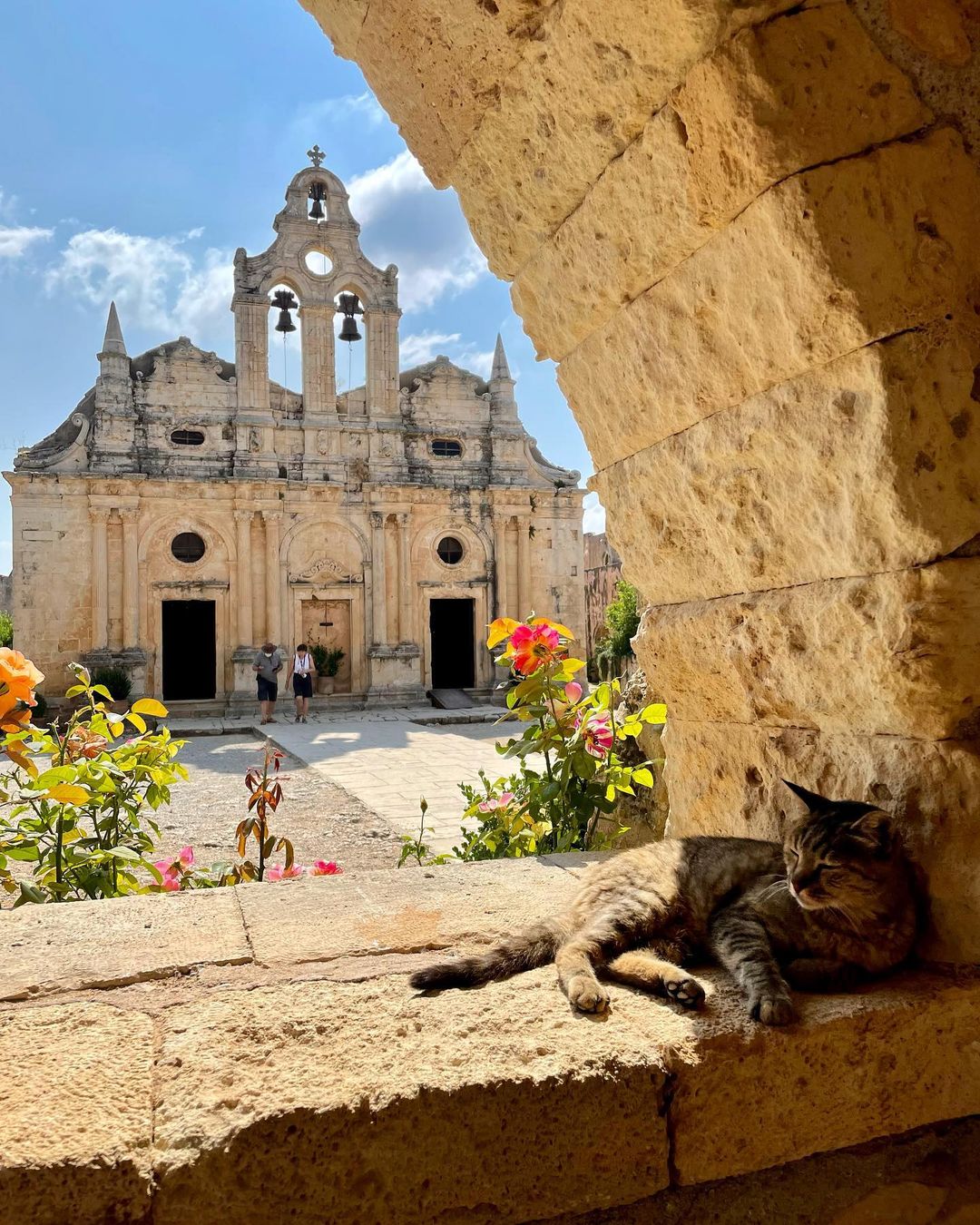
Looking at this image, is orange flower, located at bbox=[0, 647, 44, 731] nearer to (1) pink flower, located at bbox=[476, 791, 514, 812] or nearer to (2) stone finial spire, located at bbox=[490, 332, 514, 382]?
(1) pink flower, located at bbox=[476, 791, 514, 812]

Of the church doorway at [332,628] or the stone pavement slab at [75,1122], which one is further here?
the church doorway at [332,628]

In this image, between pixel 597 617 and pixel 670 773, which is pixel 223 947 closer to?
pixel 670 773

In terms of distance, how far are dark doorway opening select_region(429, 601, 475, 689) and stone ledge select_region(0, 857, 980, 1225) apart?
20.4m

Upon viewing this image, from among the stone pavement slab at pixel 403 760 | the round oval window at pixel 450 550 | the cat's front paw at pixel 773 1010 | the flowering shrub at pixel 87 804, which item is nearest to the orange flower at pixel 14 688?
the flowering shrub at pixel 87 804

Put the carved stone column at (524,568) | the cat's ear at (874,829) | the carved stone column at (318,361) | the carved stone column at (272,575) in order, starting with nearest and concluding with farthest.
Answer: the cat's ear at (874,829)
the carved stone column at (272,575)
the carved stone column at (318,361)
the carved stone column at (524,568)

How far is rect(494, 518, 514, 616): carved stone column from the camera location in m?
21.4

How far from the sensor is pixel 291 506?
20.1 meters

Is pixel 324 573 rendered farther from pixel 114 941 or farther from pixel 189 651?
pixel 114 941

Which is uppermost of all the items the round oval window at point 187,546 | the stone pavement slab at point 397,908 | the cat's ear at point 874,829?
the round oval window at point 187,546

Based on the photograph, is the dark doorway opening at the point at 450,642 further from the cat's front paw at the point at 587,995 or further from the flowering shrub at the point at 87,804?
the cat's front paw at the point at 587,995

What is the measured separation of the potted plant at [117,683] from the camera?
17.7m

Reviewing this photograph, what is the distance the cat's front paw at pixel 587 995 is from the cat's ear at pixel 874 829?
1.79 ft

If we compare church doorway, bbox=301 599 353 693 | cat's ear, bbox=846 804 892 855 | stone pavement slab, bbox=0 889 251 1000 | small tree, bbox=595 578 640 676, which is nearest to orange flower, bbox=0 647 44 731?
stone pavement slab, bbox=0 889 251 1000

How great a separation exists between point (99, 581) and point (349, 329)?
8131 millimetres
